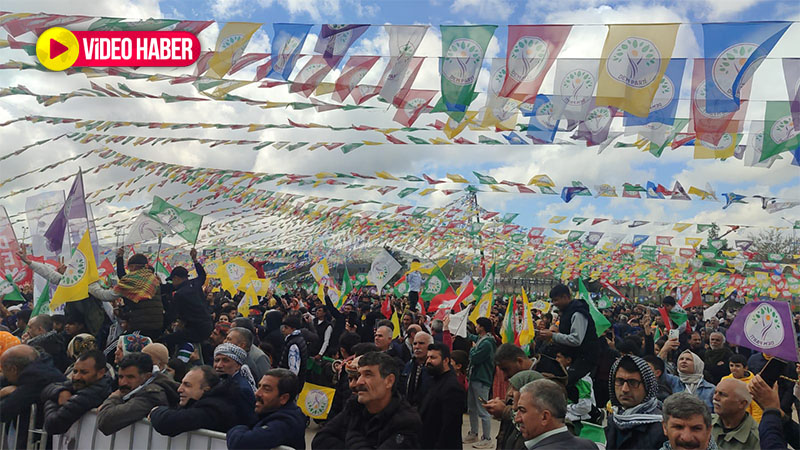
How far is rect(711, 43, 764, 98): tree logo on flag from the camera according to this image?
6.82 metres

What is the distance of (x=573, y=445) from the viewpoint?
122 inches

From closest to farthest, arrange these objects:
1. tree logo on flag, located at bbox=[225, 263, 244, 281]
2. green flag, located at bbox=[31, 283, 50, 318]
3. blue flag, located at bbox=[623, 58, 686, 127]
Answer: blue flag, located at bbox=[623, 58, 686, 127], green flag, located at bbox=[31, 283, 50, 318], tree logo on flag, located at bbox=[225, 263, 244, 281]

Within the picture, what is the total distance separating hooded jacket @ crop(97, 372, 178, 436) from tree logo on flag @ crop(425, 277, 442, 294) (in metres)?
9.40

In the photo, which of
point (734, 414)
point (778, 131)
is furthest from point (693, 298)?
point (734, 414)

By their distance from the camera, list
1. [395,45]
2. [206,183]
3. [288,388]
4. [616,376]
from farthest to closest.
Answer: [206,183] < [395,45] < [288,388] < [616,376]

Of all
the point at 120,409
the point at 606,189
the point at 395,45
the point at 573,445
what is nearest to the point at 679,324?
the point at 606,189

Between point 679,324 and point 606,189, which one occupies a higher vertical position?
point 606,189

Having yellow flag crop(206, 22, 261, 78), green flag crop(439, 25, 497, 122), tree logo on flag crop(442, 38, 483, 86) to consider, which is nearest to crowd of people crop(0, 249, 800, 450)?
yellow flag crop(206, 22, 261, 78)

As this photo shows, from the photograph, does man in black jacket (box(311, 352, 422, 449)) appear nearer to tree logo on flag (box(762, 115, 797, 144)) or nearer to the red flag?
tree logo on flag (box(762, 115, 797, 144))

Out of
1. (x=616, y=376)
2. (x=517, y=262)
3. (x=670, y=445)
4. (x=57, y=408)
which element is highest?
(x=517, y=262)

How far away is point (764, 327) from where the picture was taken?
545 cm

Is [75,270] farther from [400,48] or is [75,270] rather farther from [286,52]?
[400,48]

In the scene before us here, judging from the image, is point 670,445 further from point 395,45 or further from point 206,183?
point 206,183

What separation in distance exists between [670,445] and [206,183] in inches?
502
